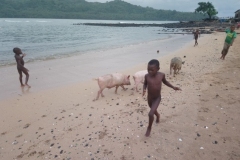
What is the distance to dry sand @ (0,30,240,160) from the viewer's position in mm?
4141

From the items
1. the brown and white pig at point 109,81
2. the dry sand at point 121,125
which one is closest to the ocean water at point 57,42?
the dry sand at point 121,125

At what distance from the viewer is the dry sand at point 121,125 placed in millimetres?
4141

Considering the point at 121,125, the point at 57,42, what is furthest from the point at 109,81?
the point at 57,42

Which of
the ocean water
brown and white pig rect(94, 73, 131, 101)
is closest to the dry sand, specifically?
brown and white pig rect(94, 73, 131, 101)

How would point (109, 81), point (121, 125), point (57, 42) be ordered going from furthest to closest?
point (57, 42), point (109, 81), point (121, 125)

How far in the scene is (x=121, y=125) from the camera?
514cm

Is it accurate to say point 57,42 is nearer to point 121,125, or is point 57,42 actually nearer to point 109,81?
point 109,81

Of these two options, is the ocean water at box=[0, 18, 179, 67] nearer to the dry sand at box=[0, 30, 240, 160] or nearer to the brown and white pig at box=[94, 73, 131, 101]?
the dry sand at box=[0, 30, 240, 160]

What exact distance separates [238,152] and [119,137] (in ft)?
8.22

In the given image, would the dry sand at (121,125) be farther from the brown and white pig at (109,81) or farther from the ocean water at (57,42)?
the ocean water at (57,42)

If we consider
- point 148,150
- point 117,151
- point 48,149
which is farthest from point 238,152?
point 48,149

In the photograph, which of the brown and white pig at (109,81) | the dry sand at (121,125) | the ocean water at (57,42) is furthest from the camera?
the ocean water at (57,42)

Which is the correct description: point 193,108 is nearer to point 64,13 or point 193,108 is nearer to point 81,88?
point 81,88

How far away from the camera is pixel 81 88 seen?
852 centimetres
